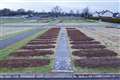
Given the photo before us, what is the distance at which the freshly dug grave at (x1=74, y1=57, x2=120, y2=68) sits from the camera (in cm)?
1280

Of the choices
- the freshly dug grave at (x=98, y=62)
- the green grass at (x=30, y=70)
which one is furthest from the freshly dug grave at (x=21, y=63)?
the freshly dug grave at (x=98, y=62)

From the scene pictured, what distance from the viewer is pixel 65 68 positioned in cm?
1200

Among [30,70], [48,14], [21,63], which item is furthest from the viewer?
[48,14]

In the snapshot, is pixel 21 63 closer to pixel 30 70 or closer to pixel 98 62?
pixel 30 70

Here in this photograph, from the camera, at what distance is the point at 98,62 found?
536 inches

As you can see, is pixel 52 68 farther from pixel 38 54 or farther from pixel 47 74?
pixel 38 54

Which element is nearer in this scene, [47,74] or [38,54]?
[47,74]

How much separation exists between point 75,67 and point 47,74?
2.00 meters

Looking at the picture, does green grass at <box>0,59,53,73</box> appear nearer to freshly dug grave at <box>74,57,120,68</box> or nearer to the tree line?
freshly dug grave at <box>74,57,120,68</box>

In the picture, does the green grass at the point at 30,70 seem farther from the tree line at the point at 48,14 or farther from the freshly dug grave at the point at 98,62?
the tree line at the point at 48,14

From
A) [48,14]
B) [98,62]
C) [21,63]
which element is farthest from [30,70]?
[48,14]

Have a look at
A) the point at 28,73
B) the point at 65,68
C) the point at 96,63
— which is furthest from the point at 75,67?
the point at 28,73

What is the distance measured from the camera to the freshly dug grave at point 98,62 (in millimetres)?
12797

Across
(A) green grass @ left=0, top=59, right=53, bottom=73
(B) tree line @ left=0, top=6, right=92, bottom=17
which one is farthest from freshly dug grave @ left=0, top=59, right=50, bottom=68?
(B) tree line @ left=0, top=6, right=92, bottom=17
